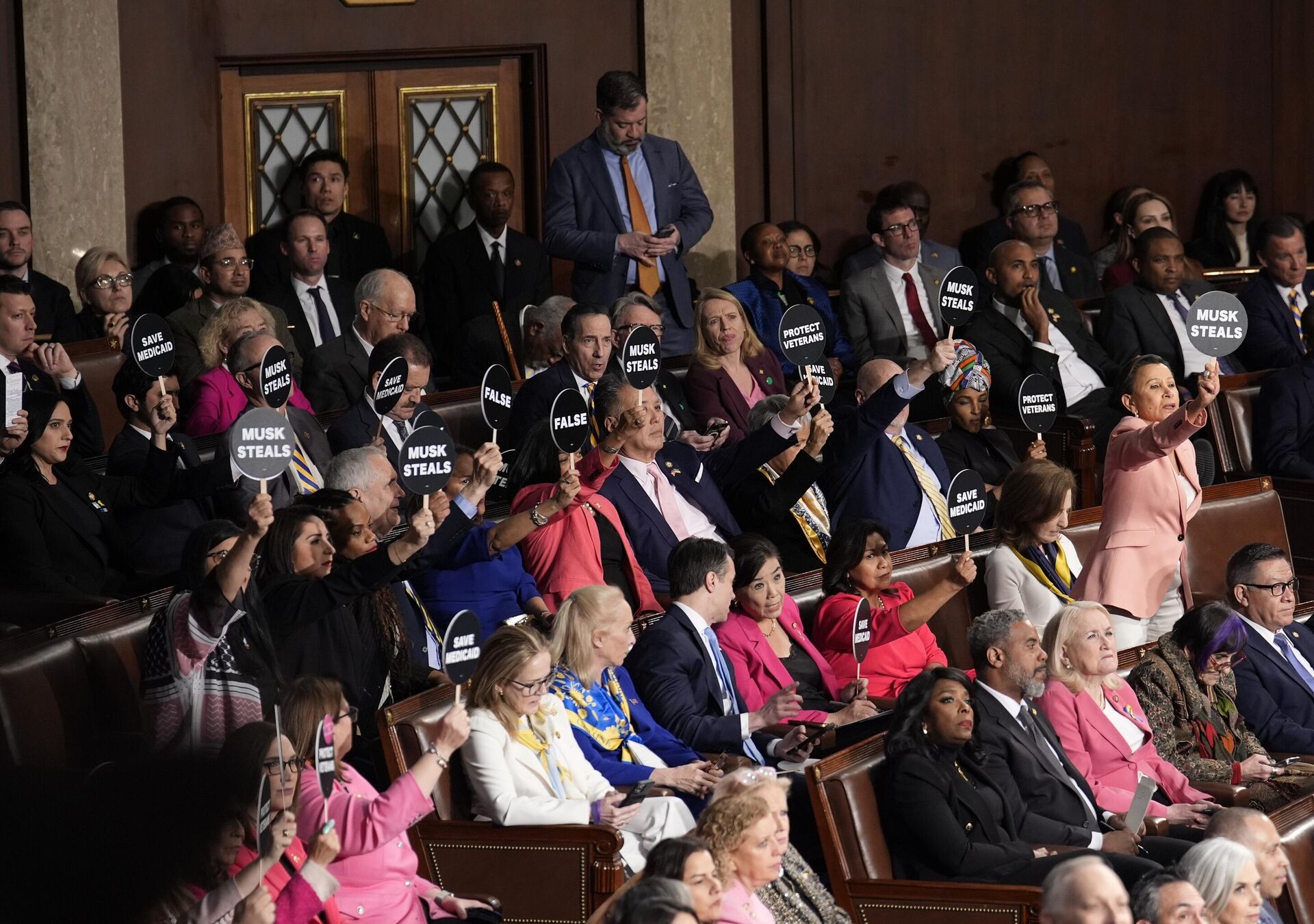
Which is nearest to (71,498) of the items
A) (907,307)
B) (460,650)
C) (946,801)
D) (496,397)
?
(496,397)

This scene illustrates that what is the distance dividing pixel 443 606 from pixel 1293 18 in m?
6.95

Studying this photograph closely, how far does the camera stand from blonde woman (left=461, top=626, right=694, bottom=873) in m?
3.46

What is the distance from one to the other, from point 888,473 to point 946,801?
79.9 inches

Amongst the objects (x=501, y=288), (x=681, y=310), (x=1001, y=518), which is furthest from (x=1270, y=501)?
(x=501, y=288)

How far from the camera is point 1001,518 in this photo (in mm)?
5098

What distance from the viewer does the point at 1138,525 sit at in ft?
17.2

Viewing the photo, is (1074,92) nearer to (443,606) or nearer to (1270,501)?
(1270,501)

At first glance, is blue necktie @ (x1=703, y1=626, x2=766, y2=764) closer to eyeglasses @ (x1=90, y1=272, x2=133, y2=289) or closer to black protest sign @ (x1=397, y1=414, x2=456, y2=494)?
black protest sign @ (x1=397, y1=414, x2=456, y2=494)

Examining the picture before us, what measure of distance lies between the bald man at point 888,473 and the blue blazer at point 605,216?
132 cm

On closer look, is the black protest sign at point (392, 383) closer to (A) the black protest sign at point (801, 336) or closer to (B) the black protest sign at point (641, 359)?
(B) the black protest sign at point (641, 359)

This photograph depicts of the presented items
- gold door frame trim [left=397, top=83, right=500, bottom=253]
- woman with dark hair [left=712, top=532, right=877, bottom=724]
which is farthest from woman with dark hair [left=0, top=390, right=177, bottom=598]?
gold door frame trim [left=397, top=83, right=500, bottom=253]

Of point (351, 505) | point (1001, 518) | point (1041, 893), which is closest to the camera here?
point (1041, 893)

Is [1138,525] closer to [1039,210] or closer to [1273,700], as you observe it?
[1273,700]

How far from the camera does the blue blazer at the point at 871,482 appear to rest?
17.9 feet
